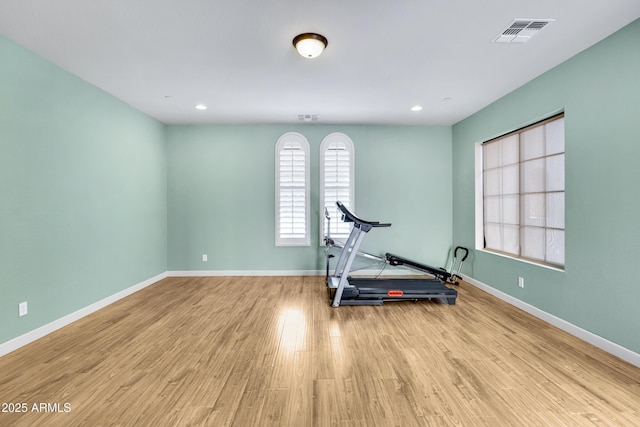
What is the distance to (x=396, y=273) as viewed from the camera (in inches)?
201

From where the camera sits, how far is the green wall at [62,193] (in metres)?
2.48

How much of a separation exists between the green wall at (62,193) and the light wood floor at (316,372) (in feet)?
1.51

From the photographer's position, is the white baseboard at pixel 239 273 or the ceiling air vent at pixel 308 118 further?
the white baseboard at pixel 239 273

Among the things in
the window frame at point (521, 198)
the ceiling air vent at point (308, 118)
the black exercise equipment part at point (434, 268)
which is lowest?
the black exercise equipment part at point (434, 268)

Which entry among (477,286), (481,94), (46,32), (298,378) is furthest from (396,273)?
(46,32)

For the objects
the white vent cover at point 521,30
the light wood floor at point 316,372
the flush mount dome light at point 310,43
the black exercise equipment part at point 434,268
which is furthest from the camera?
the black exercise equipment part at point 434,268

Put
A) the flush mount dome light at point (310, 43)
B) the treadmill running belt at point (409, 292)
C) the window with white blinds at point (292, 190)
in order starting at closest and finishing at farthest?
the flush mount dome light at point (310, 43) → the treadmill running belt at point (409, 292) → the window with white blinds at point (292, 190)

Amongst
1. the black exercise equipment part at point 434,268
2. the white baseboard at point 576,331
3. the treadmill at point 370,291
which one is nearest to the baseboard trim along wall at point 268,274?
the white baseboard at point 576,331

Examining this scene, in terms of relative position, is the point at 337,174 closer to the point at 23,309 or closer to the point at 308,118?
the point at 308,118

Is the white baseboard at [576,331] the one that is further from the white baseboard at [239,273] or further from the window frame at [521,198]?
the white baseboard at [239,273]

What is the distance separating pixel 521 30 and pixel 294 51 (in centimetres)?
195

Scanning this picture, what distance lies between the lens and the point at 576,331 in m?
2.71

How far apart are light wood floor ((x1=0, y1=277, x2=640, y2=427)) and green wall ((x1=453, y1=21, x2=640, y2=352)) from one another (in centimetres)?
37

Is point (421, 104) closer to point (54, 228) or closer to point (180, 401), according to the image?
point (180, 401)
